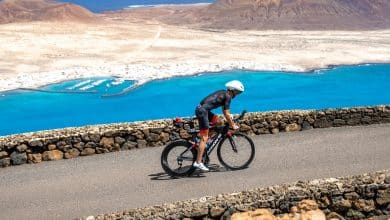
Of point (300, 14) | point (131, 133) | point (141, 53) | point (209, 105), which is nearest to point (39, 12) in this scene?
point (300, 14)

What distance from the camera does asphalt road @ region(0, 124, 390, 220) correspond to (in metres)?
8.18

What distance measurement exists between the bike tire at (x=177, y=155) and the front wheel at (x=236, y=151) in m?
0.50

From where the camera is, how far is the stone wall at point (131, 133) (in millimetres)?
10328

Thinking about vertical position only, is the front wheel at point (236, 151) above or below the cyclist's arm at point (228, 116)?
below

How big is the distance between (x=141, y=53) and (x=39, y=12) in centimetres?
5666

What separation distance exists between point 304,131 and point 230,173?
3338 millimetres

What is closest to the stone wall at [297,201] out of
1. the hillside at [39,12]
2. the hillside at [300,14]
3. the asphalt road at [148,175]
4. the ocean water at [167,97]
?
the asphalt road at [148,175]

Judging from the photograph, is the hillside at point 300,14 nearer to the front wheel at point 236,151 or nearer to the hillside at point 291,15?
the hillside at point 291,15

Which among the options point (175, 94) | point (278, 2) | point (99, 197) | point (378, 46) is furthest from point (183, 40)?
point (278, 2)

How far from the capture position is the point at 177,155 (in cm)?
917

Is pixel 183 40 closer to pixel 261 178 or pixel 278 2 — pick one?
pixel 261 178

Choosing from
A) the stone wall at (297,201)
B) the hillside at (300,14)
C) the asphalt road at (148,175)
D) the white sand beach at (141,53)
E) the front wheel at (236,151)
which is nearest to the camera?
the stone wall at (297,201)

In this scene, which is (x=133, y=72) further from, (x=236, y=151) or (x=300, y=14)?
(x=300, y=14)

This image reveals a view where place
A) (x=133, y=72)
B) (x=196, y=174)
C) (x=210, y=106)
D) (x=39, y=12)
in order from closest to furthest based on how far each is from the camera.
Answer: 1. (x=210, y=106)
2. (x=196, y=174)
3. (x=133, y=72)
4. (x=39, y=12)
